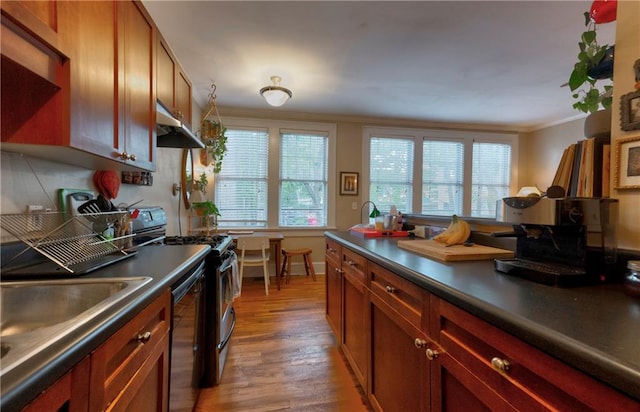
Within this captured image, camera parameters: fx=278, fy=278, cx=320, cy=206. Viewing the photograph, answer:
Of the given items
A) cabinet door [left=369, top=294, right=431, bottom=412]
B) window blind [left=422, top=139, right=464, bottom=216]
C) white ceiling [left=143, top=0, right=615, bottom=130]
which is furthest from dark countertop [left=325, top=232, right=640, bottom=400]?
window blind [left=422, top=139, right=464, bottom=216]

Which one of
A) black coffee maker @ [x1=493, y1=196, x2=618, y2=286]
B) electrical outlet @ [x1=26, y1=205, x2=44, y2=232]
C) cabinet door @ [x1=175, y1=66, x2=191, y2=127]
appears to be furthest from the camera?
cabinet door @ [x1=175, y1=66, x2=191, y2=127]

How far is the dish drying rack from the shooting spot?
1.01 meters

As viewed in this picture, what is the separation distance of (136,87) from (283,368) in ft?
6.22

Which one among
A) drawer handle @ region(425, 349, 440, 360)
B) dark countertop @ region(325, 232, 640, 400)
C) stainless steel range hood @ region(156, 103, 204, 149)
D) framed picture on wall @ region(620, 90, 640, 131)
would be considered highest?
stainless steel range hood @ region(156, 103, 204, 149)

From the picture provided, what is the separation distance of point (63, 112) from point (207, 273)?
102 cm

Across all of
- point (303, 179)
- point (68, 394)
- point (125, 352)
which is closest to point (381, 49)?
point (303, 179)

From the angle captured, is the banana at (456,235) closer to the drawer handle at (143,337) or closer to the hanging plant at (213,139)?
the drawer handle at (143,337)

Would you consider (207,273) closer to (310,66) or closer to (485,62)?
(310,66)

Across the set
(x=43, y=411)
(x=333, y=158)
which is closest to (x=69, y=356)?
(x=43, y=411)

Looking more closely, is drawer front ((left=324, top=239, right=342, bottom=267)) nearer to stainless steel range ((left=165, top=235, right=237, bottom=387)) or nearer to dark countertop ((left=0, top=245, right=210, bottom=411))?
stainless steel range ((left=165, top=235, right=237, bottom=387))

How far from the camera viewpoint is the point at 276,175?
14.2 ft

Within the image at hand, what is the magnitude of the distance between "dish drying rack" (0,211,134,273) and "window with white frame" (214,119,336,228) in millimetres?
2806

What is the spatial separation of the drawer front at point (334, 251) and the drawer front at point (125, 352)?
1213mm

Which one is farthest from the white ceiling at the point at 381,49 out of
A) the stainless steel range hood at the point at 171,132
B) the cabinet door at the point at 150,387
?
the cabinet door at the point at 150,387
